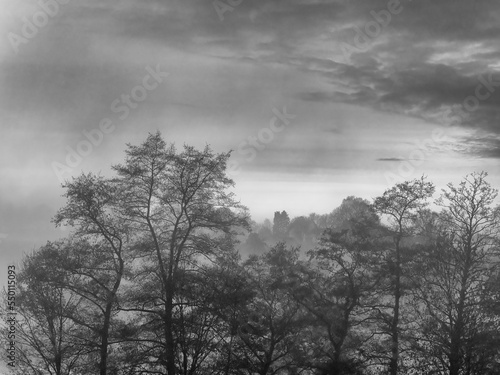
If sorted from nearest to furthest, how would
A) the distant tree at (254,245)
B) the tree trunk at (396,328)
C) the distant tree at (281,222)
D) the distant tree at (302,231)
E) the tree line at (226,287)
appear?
the tree line at (226,287) < the tree trunk at (396,328) < the distant tree at (254,245) < the distant tree at (302,231) < the distant tree at (281,222)

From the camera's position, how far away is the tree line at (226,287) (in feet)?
86.4

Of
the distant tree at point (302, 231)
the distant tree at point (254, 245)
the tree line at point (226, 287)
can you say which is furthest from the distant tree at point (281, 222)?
the tree line at point (226, 287)

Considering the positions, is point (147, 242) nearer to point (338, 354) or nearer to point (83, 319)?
point (83, 319)

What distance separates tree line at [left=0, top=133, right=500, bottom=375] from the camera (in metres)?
26.3

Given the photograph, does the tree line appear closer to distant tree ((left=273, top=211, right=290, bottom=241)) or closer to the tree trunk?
the tree trunk

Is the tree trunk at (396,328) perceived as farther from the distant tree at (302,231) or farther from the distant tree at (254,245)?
the distant tree at (302,231)

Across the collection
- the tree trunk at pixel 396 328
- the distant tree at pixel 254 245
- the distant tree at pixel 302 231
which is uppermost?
the distant tree at pixel 302 231

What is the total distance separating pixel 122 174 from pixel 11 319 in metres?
10.6

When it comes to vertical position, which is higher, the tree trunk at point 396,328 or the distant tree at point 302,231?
the distant tree at point 302,231

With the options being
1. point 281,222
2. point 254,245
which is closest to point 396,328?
point 254,245

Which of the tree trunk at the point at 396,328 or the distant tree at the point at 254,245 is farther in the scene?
the distant tree at the point at 254,245

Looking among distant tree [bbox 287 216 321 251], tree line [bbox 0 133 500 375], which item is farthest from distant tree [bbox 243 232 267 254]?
tree line [bbox 0 133 500 375]

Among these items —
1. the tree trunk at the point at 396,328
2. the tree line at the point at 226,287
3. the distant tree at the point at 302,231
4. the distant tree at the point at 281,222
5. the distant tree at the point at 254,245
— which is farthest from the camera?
the distant tree at the point at 281,222

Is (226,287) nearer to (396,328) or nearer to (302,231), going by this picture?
(396,328)
